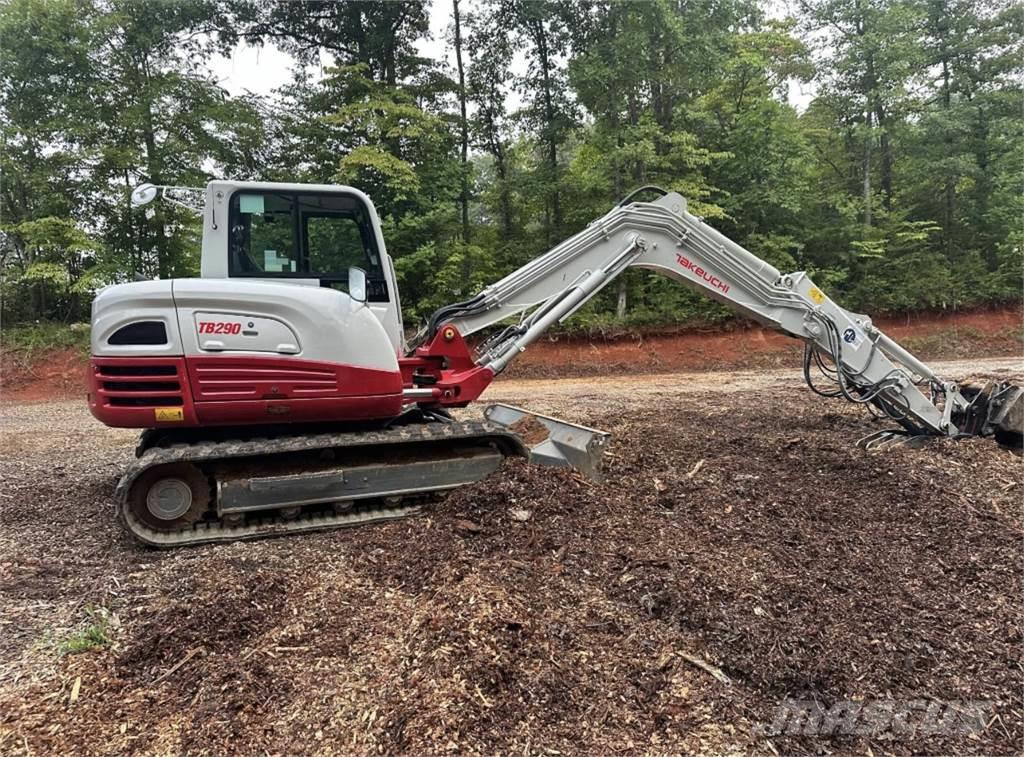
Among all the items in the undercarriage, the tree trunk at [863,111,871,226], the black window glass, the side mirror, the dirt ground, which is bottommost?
the dirt ground

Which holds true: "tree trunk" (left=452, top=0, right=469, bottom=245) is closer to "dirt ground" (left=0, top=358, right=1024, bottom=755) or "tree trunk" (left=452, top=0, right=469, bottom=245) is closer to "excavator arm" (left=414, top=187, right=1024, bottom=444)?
"excavator arm" (left=414, top=187, right=1024, bottom=444)

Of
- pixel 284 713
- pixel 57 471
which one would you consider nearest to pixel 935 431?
pixel 284 713

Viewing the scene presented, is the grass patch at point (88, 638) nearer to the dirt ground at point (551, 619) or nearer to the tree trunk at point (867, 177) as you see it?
the dirt ground at point (551, 619)

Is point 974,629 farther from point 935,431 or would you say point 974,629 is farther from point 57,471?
point 57,471

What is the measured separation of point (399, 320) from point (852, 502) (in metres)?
3.80

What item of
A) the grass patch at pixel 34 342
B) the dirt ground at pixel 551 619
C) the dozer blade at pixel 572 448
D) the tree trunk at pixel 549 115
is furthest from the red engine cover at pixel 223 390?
the tree trunk at pixel 549 115

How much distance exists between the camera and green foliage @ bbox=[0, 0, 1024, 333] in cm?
1550

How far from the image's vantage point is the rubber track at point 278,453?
4.27m

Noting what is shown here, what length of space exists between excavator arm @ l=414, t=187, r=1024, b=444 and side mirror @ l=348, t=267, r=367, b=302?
92cm

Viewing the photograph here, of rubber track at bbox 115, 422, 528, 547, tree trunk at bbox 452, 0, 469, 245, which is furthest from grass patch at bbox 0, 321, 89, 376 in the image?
rubber track at bbox 115, 422, 528, 547

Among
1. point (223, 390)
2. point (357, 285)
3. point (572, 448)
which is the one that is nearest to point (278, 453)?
point (223, 390)

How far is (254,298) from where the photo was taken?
171 inches

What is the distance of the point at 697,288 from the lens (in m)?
5.97

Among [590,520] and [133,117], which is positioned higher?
[133,117]
